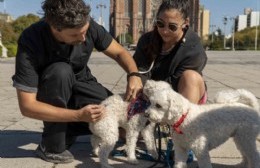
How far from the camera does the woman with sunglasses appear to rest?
3.98 metres

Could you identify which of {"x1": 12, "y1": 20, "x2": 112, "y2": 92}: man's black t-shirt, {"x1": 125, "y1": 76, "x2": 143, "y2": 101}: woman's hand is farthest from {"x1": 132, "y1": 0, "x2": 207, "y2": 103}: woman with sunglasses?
{"x1": 12, "y1": 20, "x2": 112, "y2": 92}: man's black t-shirt

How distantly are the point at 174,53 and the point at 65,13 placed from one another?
1.37m

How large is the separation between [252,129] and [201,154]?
463 millimetres

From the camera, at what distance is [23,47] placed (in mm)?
3830

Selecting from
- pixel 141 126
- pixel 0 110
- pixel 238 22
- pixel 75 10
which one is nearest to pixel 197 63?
pixel 141 126

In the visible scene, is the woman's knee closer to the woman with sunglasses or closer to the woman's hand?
the woman with sunglasses

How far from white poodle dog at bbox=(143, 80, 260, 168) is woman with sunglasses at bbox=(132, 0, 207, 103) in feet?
1.84

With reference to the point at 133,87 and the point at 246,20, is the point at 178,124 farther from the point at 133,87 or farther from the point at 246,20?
the point at 246,20

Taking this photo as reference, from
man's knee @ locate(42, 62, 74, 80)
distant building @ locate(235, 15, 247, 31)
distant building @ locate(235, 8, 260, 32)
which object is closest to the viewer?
man's knee @ locate(42, 62, 74, 80)

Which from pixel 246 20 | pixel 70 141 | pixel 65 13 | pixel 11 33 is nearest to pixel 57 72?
pixel 65 13

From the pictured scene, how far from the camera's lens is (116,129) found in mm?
3795

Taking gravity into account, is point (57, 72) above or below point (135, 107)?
above

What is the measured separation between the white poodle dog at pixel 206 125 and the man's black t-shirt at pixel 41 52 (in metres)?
0.92

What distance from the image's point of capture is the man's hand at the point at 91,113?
3.56 meters
